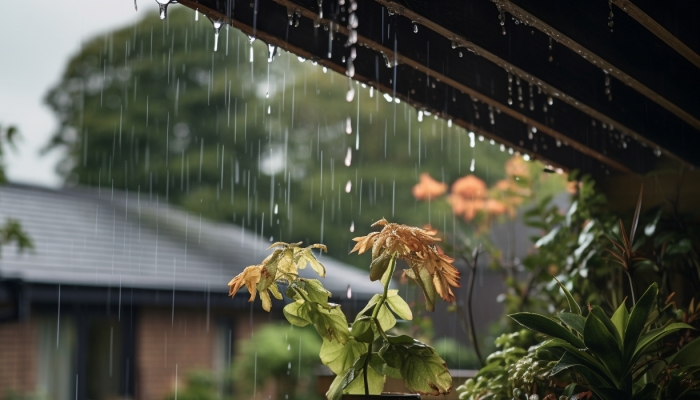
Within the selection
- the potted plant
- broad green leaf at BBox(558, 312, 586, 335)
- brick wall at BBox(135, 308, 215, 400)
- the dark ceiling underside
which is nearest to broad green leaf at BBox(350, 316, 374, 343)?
the potted plant

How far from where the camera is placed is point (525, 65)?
2367 millimetres

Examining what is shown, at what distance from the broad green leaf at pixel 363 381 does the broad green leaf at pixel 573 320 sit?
0.48 metres

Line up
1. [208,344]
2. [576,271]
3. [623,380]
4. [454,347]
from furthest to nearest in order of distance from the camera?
1. [454,347]
2. [208,344]
3. [576,271]
4. [623,380]

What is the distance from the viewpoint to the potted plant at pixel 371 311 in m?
1.50

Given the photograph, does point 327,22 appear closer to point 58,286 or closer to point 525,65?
point 525,65

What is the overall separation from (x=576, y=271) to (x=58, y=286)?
4727 millimetres

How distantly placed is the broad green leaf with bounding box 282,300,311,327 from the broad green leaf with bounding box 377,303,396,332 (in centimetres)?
19

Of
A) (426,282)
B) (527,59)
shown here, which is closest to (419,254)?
(426,282)

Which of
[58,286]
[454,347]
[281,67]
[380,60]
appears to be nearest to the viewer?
[380,60]

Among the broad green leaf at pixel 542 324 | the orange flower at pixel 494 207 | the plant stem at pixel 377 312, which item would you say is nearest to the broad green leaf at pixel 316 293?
the plant stem at pixel 377 312

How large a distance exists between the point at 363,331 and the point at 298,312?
0.15 metres

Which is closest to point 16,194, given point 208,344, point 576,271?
point 208,344

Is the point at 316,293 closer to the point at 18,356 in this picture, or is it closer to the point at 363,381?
the point at 363,381

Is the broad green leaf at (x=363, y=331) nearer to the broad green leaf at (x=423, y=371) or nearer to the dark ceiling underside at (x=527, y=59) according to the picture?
the broad green leaf at (x=423, y=371)
